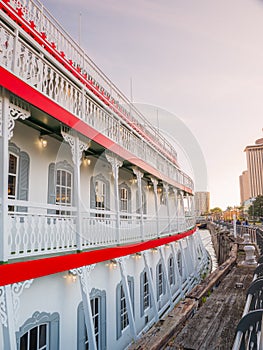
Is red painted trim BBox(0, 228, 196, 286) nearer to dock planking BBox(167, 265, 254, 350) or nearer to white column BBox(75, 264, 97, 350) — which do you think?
white column BBox(75, 264, 97, 350)

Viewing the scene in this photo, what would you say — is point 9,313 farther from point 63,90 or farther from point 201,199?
point 201,199

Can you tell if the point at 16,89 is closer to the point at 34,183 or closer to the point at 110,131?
the point at 34,183

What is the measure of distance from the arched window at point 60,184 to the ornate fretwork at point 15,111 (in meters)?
2.81

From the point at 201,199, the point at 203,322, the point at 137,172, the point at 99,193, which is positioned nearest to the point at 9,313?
the point at 203,322

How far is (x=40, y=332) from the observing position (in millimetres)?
5969

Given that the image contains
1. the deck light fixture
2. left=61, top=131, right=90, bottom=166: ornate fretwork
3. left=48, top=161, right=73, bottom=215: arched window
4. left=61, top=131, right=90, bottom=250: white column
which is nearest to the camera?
left=61, top=131, right=90, bottom=250: white column

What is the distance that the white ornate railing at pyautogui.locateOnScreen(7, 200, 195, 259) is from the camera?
477 centimetres

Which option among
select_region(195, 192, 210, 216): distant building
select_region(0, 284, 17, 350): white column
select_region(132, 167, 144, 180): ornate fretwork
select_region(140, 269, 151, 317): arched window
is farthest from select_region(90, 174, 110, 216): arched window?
select_region(195, 192, 210, 216): distant building

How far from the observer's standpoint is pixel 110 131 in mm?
8672

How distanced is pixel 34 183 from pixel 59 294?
2.86 metres

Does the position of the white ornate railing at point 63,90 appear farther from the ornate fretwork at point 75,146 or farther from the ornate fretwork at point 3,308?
the ornate fretwork at point 3,308

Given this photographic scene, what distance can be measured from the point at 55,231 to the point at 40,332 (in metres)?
2.25

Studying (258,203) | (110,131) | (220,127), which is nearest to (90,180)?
(110,131)

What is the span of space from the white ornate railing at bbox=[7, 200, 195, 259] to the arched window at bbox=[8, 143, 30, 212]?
299 millimetres
